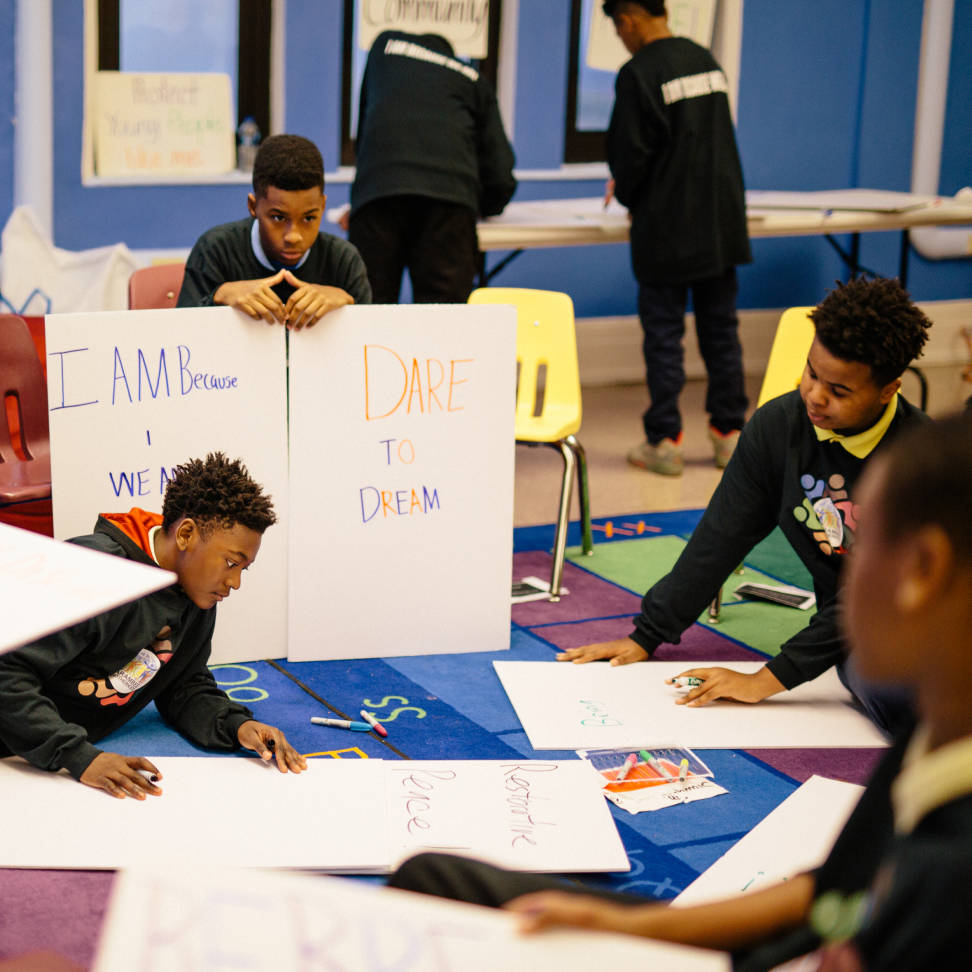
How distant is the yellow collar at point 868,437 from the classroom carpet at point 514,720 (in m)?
0.59

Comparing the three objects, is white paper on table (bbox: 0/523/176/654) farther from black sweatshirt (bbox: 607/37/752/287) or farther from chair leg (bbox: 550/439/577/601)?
black sweatshirt (bbox: 607/37/752/287)

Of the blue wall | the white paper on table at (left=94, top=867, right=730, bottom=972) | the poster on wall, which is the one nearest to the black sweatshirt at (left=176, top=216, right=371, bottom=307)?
the white paper on table at (left=94, top=867, right=730, bottom=972)

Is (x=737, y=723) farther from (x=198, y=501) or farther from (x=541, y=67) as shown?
(x=541, y=67)

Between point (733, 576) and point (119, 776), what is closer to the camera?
point (119, 776)

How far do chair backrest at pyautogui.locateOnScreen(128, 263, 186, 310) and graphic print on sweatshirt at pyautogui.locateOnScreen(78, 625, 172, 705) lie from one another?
1.41m

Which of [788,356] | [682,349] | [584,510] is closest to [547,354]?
[584,510]

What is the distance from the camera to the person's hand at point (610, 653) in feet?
8.78

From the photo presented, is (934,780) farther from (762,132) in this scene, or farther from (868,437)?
(762,132)

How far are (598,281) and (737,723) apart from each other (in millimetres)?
3872

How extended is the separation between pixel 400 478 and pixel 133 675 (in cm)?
78

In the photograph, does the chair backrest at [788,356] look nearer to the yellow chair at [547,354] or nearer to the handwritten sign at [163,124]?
the yellow chair at [547,354]

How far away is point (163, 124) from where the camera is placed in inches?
188

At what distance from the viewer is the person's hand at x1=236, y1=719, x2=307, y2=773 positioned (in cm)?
210

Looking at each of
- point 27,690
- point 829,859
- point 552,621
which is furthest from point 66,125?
point 829,859
